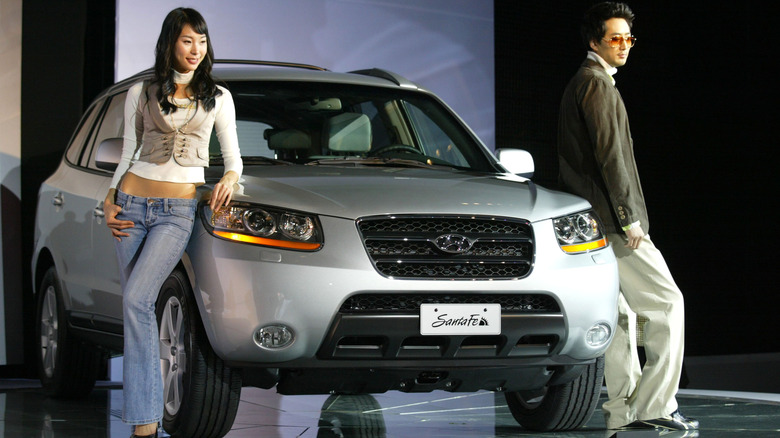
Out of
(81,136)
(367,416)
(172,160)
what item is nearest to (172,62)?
(172,160)

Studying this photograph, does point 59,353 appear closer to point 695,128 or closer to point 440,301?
point 440,301

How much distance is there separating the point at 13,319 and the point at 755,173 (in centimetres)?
736

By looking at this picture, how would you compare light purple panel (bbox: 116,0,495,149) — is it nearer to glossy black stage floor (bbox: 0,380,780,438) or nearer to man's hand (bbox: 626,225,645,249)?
glossy black stage floor (bbox: 0,380,780,438)

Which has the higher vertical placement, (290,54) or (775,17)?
(775,17)

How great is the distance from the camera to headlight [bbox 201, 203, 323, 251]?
4141 mm

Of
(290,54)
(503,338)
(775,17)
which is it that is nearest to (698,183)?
(775,17)

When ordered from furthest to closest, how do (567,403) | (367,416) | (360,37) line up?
(360,37) < (367,416) < (567,403)

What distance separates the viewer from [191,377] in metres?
4.27

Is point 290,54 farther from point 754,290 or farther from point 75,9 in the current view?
point 754,290

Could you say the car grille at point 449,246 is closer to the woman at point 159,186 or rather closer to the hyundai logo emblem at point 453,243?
the hyundai logo emblem at point 453,243

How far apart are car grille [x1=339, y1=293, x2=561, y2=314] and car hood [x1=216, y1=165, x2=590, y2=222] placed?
311 mm

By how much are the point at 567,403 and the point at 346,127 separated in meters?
1.68

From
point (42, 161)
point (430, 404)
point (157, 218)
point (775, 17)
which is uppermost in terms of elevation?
point (775, 17)

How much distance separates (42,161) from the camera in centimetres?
782
